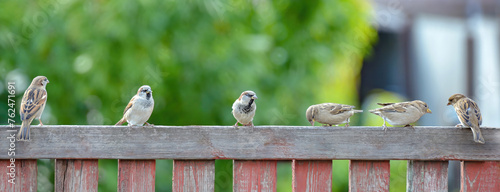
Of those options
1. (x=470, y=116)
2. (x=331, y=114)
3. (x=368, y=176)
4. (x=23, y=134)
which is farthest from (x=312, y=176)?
(x=23, y=134)

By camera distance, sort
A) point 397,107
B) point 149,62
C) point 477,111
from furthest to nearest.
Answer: point 149,62 → point 397,107 → point 477,111

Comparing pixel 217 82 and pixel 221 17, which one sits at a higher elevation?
pixel 221 17

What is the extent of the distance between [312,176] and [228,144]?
1.26 feet

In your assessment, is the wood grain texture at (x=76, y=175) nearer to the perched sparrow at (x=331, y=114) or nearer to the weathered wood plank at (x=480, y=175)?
the perched sparrow at (x=331, y=114)

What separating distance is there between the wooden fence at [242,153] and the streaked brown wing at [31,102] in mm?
227

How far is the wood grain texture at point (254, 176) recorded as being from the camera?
2.29 m

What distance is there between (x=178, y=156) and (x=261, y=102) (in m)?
2.58

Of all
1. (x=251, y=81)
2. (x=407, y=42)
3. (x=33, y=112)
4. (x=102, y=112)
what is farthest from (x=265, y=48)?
(x=407, y=42)

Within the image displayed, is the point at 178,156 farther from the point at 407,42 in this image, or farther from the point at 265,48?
the point at 407,42

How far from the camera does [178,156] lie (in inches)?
89.4

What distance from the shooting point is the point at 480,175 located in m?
2.38

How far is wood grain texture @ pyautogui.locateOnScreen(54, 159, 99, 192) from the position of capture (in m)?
2.30

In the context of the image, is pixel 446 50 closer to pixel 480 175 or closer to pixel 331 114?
pixel 331 114

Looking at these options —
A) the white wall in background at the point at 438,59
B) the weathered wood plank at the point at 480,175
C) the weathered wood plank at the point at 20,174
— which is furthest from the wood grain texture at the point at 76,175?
the white wall in background at the point at 438,59
